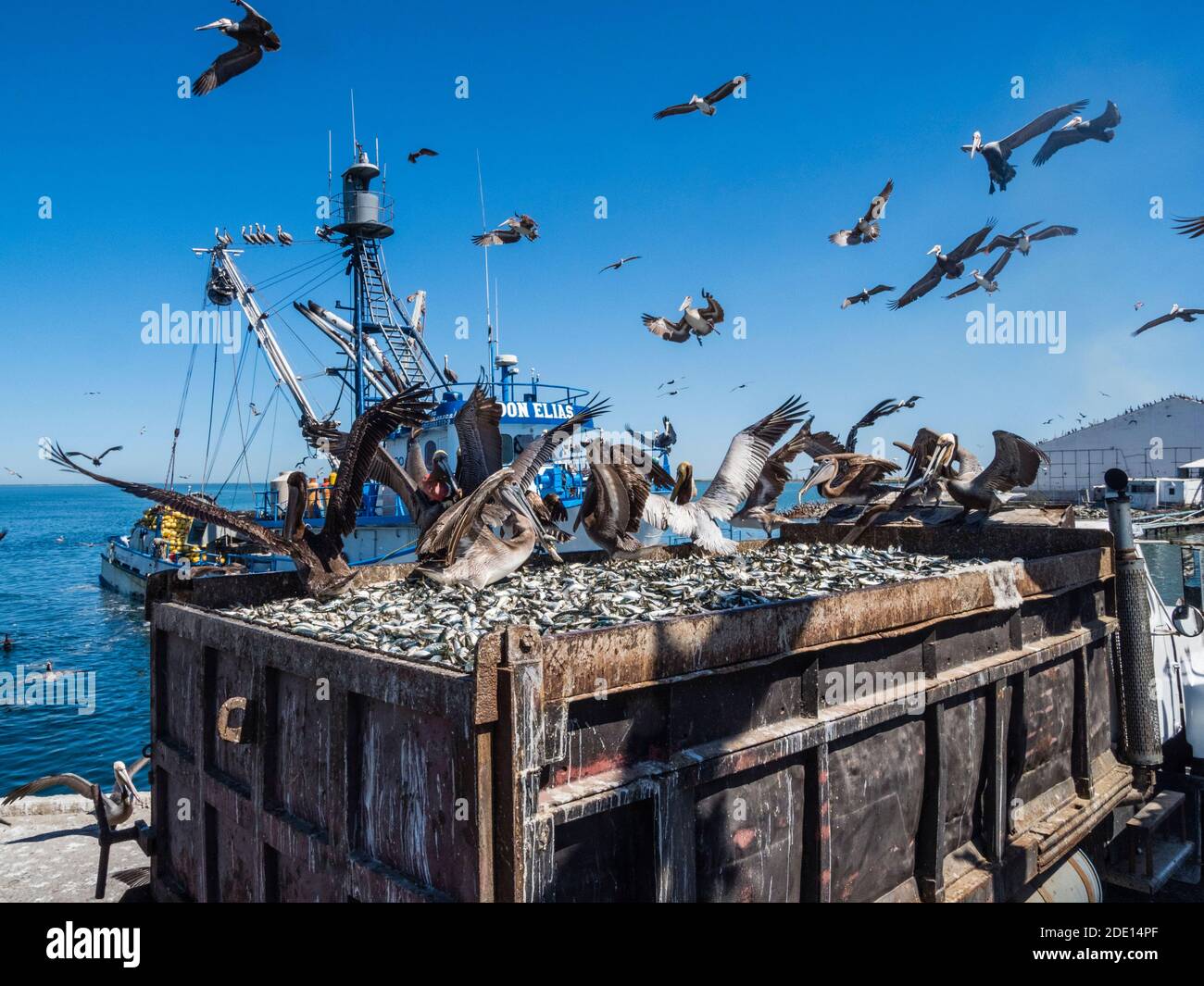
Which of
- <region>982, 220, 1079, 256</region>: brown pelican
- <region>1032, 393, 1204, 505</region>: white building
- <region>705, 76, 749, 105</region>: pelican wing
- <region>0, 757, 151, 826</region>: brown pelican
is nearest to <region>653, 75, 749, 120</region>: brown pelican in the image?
<region>705, 76, 749, 105</region>: pelican wing

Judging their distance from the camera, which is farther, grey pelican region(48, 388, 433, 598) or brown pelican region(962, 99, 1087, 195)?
brown pelican region(962, 99, 1087, 195)

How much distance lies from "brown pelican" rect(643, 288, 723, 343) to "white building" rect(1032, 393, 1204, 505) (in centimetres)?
4089

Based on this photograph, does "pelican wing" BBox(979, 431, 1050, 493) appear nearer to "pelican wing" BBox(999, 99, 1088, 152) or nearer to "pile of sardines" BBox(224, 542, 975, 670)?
"pile of sardines" BBox(224, 542, 975, 670)

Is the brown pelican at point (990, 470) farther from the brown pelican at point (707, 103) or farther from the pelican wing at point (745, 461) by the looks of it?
the brown pelican at point (707, 103)

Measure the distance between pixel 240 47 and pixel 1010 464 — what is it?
33.3 ft

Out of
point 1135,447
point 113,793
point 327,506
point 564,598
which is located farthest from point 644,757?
point 1135,447

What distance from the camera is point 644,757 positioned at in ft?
11.1

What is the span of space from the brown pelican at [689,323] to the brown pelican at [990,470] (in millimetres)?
4846

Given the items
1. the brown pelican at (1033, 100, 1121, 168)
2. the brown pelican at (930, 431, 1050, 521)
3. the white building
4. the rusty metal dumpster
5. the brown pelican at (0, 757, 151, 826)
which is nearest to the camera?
the rusty metal dumpster

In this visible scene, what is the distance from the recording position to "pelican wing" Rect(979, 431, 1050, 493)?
25.8 feet

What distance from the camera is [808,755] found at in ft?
12.8

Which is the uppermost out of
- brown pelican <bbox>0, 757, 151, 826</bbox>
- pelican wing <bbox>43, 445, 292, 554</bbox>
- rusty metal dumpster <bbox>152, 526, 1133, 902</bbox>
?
pelican wing <bbox>43, 445, 292, 554</bbox>

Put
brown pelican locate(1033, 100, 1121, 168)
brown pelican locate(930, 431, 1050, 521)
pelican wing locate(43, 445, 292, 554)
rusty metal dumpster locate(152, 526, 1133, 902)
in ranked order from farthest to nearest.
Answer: brown pelican locate(1033, 100, 1121, 168) → brown pelican locate(930, 431, 1050, 521) → pelican wing locate(43, 445, 292, 554) → rusty metal dumpster locate(152, 526, 1133, 902)
